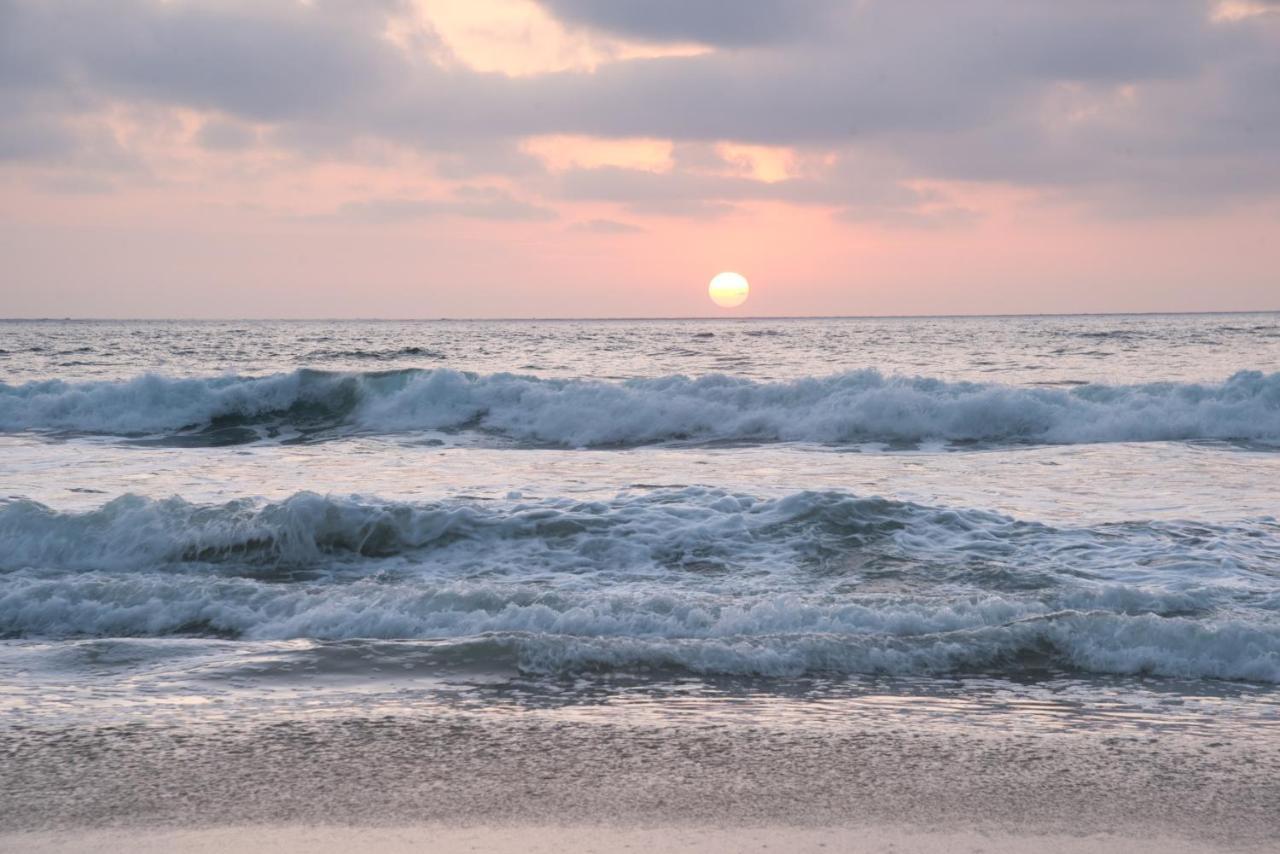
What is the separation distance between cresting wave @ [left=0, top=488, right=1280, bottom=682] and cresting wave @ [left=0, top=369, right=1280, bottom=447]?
27.0ft

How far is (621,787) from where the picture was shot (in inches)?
156

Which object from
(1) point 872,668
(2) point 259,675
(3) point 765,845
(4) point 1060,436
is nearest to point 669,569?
(1) point 872,668

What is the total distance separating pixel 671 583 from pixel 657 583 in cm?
10

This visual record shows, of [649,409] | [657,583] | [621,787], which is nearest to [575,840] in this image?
[621,787]

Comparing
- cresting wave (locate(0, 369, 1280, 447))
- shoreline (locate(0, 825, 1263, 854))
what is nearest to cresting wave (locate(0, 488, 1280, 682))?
shoreline (locate(0, 825, 1263, 854))

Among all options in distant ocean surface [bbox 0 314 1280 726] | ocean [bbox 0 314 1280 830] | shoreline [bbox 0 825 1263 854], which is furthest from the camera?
distant ocean surface [bbox 0 314 1280 726]

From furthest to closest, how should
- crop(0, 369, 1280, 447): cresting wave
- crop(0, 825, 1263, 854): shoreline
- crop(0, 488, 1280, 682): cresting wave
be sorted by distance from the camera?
crop(0, 369, 1280, 447): cresting wave
crop(0, 488, 1280, 682): cresting wave
crop(0, 825, 1263, 854): shoreline

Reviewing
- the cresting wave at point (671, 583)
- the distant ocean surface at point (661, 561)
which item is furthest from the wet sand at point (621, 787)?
the cresting wave at point (671, 583)

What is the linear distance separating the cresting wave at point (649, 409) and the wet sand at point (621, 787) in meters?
12.8

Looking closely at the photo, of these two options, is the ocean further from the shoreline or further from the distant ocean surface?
the shoreline

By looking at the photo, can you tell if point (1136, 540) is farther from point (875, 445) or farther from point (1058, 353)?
point (1058, 353)

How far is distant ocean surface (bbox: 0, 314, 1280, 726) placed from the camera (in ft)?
17.8

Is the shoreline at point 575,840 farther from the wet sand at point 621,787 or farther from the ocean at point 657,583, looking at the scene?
the ocean at point 657,583

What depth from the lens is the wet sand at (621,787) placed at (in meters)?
3.56
